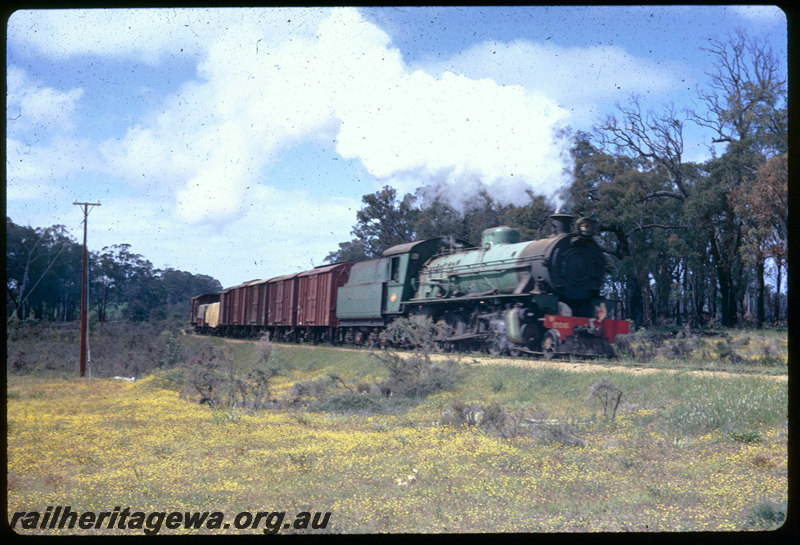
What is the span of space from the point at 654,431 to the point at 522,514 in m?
4.39

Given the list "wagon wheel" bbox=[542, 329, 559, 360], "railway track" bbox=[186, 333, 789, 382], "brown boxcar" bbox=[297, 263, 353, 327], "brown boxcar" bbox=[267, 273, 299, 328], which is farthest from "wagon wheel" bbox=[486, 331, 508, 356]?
"brown boxcar" bbox=[267, 273, 299, 328]

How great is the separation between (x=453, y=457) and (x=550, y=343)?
9.42 meters

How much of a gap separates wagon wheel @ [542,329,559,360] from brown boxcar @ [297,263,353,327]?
10737 mm

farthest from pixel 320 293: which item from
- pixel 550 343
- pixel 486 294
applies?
pixel 550 343

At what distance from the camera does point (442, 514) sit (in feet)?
20.2

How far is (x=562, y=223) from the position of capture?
60.1 feet

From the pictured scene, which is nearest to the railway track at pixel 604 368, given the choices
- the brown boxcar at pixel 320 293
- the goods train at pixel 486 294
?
the goods train at pixel 486 294

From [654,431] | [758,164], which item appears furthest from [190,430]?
[758,164]

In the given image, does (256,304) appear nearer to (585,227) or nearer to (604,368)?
(585,227)

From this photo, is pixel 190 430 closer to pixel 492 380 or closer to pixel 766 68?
pixel 492 380

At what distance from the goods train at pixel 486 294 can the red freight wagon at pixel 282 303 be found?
1440 millimetres

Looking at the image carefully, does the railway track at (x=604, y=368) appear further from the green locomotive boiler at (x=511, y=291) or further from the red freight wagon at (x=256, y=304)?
the red freight wagon at (x=256, y=304)

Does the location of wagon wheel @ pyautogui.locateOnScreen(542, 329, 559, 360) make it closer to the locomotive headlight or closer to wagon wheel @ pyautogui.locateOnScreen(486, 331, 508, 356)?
wagon wheel @ pyautogui.locateOnScreen(486, 331, 508, 356)

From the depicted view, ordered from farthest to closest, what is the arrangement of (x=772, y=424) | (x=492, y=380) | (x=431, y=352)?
1. (x=431, y=352)
2. (x=492, y=380)
3. (x=772, y=424)
